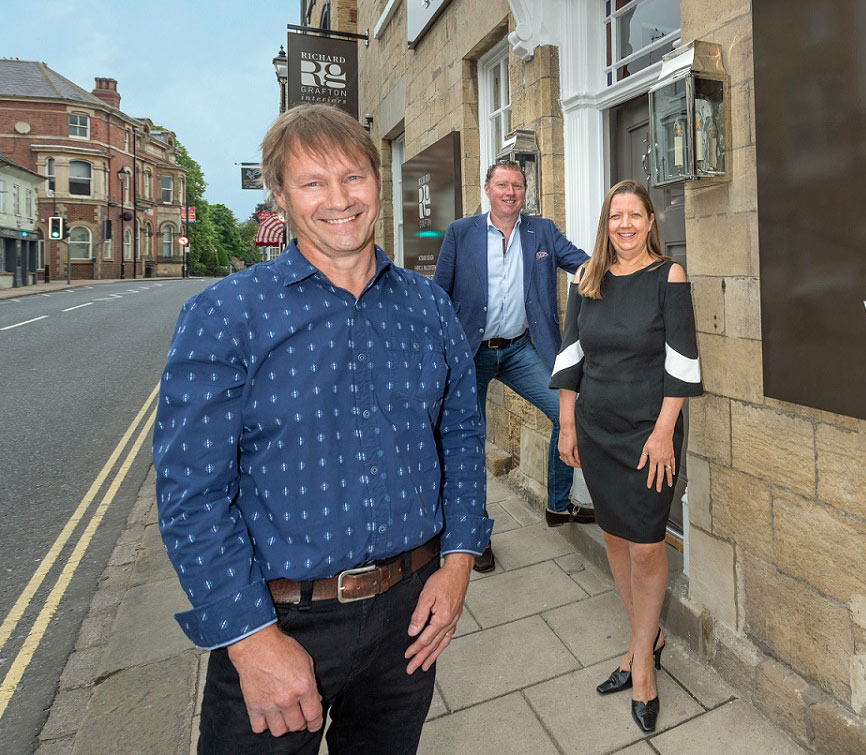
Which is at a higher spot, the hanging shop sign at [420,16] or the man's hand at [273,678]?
the hanging shop sign at [420,16]

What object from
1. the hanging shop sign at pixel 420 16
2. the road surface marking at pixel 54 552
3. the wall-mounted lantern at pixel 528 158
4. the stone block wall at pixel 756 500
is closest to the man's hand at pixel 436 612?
Answer: the stone block wall at pixel 756 500

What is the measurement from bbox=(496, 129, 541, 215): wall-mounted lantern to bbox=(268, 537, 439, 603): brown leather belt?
3372 mm

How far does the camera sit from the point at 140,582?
373 cm

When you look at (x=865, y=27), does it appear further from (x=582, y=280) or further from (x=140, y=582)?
(x=140, y=582)

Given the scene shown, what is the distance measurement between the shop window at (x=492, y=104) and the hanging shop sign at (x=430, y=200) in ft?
0.88

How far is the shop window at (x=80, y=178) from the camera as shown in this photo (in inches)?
1651

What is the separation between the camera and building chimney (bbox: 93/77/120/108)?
46781mm

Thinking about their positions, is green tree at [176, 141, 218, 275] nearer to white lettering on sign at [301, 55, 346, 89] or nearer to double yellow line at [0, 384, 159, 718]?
white lettering on sign at [301, 55, 346, 89]

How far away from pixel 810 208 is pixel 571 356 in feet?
3.19

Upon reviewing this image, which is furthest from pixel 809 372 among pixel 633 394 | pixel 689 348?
pixel 633 394

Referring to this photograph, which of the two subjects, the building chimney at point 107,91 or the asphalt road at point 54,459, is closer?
the asphalt road at point 54,459

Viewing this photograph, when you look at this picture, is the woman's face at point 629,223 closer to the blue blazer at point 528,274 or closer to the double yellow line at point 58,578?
the blue blazer at point 528,274

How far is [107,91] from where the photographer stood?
155ft

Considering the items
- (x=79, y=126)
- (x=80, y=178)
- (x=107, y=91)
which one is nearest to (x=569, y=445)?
(x=80, y=178)
